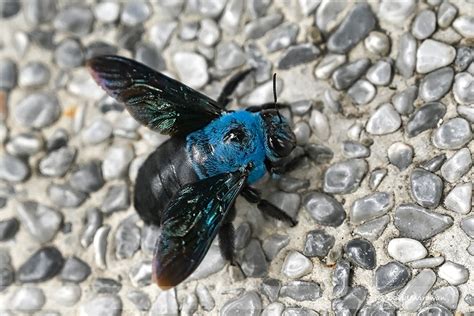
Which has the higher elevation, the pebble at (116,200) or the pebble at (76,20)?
the pebble at (76,20)

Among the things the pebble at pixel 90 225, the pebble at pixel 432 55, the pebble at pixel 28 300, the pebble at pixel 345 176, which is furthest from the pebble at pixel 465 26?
the pebble at pixel 28 300

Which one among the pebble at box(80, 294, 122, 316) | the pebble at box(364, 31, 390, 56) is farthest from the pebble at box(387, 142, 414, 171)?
the pebble at box(80, 294, 122, 316)

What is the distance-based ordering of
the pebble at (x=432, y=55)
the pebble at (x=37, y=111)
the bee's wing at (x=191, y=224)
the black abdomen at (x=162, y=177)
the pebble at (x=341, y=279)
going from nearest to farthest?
the bee's wing at (x=191, y=224)
the pebble at (x=341, y=279)
the black abdomen at (x=162, y=177)
the pebble at (x=432, y=55)
the pebble at (x=37, y=111)

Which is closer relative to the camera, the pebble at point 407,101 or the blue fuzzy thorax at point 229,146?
the blue fuzzy thorax at point 229,146

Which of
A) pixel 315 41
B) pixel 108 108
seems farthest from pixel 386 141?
pixel 108 108

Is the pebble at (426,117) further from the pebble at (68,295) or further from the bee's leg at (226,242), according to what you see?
the pebble at (68,295)

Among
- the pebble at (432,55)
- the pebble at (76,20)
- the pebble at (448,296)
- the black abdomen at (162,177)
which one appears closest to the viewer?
the pebble at (448,296)

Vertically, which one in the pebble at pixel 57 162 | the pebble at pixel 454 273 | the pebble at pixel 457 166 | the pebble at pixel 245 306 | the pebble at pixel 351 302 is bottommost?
the pebble at pixel 245 306

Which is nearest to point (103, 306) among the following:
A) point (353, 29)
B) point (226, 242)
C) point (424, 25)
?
point (226, 242)
